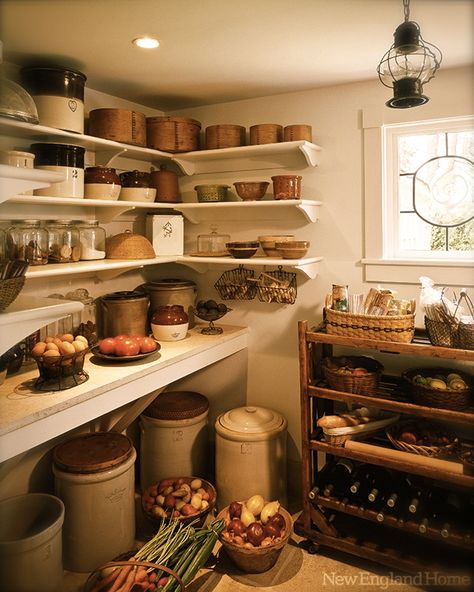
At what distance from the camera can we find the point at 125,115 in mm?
2613

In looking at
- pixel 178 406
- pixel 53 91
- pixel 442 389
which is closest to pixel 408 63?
pixel 442 389

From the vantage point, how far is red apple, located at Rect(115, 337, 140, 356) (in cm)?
238

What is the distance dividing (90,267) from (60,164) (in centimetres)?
50

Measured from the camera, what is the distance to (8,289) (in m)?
1.50

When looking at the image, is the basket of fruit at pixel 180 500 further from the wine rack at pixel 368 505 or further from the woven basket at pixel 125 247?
the woven basket at pixel 125 247

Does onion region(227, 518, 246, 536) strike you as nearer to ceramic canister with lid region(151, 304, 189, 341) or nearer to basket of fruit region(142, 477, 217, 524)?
basket of fruit region(142, 477, 217, 524)

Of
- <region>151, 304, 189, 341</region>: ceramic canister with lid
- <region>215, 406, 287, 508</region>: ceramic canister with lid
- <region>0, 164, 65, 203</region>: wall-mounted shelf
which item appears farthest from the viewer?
<region>151, 304, 189, 341</region>: ceramic canister with lid

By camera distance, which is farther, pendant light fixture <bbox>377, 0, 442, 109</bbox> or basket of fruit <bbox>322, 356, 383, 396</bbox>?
basket of fruit <bbox>322, 356, 383, 396</bbox>

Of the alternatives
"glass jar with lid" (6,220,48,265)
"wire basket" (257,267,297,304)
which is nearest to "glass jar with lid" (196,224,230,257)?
"wire basket" (257,267,297,304)

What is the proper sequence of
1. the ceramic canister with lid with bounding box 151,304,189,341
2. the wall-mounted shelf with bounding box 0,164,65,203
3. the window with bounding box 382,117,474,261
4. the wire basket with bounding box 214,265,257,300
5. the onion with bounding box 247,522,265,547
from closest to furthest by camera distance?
1. the wall-mounted shelf with bounding box 0,164,65,203
2. the onion with bounding box 247,522,265,547
3. the window with bounding box 382,117,474,261
4. the ceramic canister with lid with bounding box 151,304,189,341
5. the wire basket with bounding box 214,265,257,300

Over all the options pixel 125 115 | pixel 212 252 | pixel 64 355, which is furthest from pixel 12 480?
pixel 125 115

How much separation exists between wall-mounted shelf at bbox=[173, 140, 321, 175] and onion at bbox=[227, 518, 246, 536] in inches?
74.0

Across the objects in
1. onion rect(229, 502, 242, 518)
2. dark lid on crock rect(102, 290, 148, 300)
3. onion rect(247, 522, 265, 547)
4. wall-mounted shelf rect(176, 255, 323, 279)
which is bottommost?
onion rect(247, 522, 265, 547)

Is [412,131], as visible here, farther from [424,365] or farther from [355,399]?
[355,399]
